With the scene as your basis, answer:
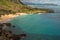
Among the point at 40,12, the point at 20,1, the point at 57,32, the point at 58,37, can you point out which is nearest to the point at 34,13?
the point at 40,12

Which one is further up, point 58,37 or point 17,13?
point 58,37

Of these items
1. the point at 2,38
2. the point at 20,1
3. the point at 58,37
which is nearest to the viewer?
the point at 2,38

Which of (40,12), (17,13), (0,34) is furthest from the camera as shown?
(40,12)

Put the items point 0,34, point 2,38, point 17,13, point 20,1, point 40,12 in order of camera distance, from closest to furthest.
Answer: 1. point 2,38
2. point 0,34
3. point 17,13
4. point 40,12
5. point 20,1

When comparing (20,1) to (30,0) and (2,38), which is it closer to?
(30,0)

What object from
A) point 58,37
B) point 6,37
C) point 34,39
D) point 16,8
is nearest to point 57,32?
point 58,37

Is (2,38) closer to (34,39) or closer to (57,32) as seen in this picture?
(34,39)

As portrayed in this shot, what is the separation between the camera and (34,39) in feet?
150

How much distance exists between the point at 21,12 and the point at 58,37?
5360 cm

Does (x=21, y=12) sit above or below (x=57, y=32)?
below

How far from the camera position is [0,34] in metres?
46.1

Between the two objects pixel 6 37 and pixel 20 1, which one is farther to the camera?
pixel 20 1

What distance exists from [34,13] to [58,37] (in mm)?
53438

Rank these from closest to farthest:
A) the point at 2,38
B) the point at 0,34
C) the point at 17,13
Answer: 1. the point at 2,38
2. the point at 0,34
3. the point at 17,13
